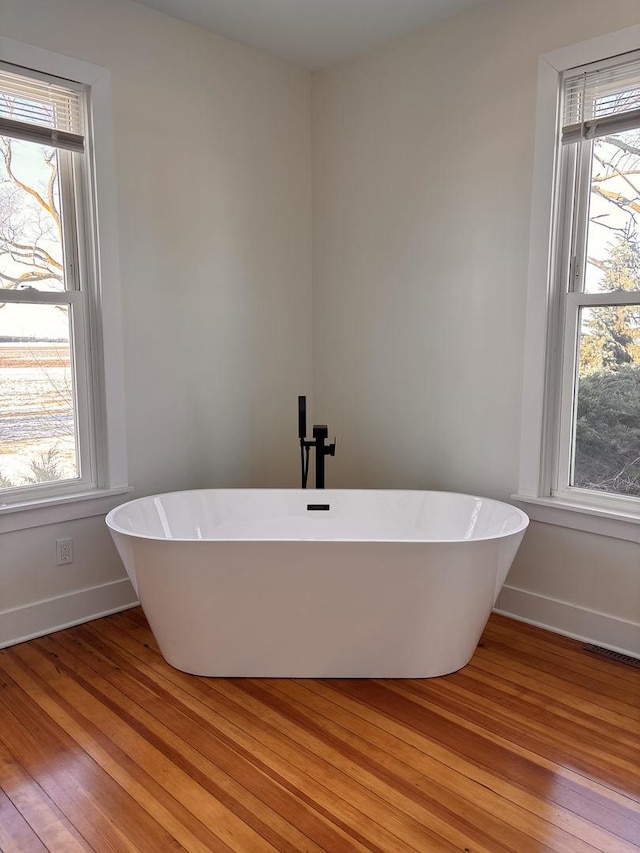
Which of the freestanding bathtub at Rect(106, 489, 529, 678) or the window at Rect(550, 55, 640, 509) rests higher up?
the window at Rect(550, 55, 640, 509)

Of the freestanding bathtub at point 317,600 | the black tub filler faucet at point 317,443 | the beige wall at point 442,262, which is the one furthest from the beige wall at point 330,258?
the freestanding bathtub at point 317,600

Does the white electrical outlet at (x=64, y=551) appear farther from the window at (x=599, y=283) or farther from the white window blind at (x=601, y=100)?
the white window blind at (x=601, y=100)

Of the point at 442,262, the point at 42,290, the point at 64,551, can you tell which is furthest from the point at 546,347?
the point at 64,551

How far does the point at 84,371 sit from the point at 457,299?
5.64 feet

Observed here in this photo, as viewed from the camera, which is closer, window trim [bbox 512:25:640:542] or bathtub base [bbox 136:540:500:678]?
bathtub base [bbox 136:540:500:678]

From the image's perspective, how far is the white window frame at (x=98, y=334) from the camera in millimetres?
2754

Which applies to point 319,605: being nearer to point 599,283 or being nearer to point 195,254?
point 599,283

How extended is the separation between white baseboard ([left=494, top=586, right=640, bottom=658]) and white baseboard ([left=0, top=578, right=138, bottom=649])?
174cm

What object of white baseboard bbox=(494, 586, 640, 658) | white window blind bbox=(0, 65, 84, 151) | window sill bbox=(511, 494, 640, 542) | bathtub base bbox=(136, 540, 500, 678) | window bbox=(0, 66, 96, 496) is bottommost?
white baseboard bbox=(494, 586, 640, 658)

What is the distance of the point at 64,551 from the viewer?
9.50ft

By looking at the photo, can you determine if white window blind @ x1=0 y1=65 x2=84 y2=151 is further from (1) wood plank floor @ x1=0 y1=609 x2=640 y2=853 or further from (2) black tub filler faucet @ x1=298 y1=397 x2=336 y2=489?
(1) wood plank floor @ x1=0 y1=609 x2=640 y2=853

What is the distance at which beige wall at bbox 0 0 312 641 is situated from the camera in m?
2.86

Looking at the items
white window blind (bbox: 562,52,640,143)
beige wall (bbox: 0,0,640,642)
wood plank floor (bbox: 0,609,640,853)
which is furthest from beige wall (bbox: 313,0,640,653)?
wood plank floor (bbox: 0,609,640,853)

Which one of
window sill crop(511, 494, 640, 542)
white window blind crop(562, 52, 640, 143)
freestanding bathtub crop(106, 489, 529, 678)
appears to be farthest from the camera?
window sill crop(511, 494, 640, 542)
